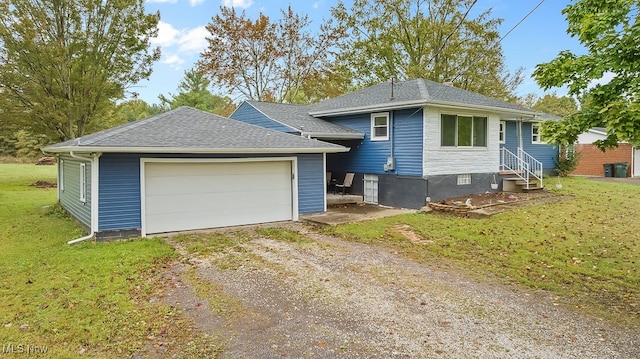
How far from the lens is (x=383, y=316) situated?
196 inches

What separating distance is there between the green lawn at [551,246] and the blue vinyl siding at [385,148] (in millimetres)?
2273

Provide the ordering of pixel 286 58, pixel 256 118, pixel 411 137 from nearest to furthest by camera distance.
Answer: pixel 411 137, pixel 256 118, pixel 286 58

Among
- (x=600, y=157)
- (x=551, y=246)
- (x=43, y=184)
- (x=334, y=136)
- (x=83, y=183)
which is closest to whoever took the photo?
(x=551, y=246)

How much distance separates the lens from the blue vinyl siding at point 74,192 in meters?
9.83

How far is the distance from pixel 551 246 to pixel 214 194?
7.86 metres

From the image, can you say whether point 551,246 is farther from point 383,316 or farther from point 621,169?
point 621,169

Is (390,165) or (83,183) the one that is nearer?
(83,183)

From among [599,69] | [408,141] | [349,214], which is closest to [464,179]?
[408,141]

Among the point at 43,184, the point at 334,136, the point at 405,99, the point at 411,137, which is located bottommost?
the point at 43,184

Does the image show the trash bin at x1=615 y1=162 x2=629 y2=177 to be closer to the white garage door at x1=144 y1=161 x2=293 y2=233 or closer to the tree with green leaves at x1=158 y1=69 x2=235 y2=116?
the white garage door at x1=144 y1=161 x2=293 y2=233

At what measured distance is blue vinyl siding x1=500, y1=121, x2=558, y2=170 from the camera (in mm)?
18344

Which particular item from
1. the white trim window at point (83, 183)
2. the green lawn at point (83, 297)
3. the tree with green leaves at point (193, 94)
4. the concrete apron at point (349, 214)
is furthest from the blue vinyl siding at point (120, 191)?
the tree with green leaves at point (193, 94)

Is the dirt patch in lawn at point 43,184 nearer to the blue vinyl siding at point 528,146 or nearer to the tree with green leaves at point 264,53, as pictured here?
the tree with green leaves at point 264,53

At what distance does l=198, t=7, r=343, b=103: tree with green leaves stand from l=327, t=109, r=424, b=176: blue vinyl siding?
16261 millimetres
